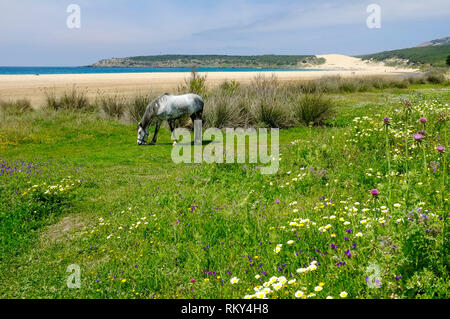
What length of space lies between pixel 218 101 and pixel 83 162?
20.5 feet

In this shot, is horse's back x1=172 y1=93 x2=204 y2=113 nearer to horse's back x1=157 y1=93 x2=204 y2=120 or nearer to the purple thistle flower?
horse's back x1=157 y1=93 x2=204 y2=120

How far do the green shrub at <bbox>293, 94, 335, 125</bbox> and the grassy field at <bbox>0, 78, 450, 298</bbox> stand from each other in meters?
4.98

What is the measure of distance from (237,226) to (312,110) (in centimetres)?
1054

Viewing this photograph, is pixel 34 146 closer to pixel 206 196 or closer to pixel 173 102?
pixel 173 102

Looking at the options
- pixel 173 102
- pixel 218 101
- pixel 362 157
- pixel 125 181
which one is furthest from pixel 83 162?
pixel 362 157

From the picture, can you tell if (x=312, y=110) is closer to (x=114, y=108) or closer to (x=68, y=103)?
(x=114, y=108)

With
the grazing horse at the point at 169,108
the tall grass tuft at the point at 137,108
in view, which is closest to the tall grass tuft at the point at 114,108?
the tall grass tuft at the point at 137,108

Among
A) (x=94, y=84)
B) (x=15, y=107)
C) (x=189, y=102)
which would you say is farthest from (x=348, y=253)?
(x=94, y=84)

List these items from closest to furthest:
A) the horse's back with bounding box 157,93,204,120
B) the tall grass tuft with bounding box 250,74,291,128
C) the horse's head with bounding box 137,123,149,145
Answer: the horse's back with bounding box 157,93,204,120 < the horse's head with bounding box 137,123,149,145 < the tall grass tuft with bounding box 250,74,291,128

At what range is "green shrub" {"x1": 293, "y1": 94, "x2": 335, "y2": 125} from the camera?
14.4 m

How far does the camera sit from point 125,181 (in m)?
8.00

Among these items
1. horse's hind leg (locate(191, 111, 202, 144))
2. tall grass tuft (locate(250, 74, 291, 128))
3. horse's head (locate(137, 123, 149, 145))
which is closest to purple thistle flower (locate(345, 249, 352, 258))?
horse's hind leg (locate(191, 111, 202, 144))

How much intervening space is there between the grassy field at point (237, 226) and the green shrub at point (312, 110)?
4.98 m

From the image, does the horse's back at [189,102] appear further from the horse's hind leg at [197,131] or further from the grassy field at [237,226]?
the grassy field at [237,226]
